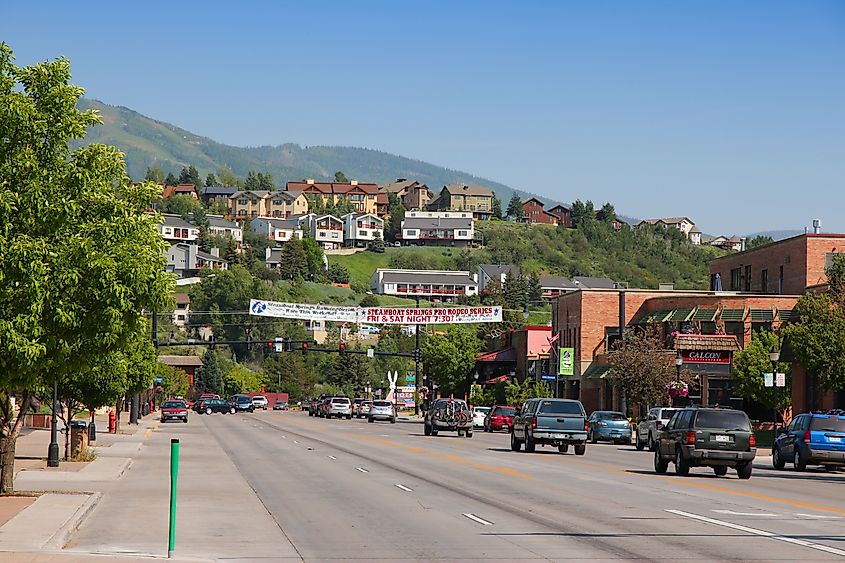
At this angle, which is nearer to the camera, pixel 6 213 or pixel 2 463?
pixel 6 213

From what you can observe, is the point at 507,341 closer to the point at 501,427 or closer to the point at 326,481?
the point at 501,427

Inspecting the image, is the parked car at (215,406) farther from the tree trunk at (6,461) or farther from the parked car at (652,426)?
the tree trunk at (6,461)

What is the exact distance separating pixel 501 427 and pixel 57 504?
5778 cm

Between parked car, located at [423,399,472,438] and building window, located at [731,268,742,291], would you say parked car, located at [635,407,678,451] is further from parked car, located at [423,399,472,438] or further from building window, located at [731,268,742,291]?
building window, located at [731,268,742,291]

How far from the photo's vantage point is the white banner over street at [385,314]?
10438 centimetres

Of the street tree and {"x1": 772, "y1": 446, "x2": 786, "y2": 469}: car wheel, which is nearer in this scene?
the street tree

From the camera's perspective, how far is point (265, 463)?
40031mm

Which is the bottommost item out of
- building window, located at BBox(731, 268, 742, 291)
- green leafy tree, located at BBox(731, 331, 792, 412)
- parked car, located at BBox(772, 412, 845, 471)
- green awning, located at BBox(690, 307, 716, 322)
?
parked car, located at BBox(772, 412, 845, 471)

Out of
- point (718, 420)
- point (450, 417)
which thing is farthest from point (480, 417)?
point (718, 420)

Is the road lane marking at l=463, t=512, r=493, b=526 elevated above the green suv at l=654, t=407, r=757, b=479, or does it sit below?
below

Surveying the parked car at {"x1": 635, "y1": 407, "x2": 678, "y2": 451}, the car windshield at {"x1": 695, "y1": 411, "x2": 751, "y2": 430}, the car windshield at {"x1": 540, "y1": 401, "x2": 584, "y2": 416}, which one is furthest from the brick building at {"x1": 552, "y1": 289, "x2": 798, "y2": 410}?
the car windshield at {"x1": 695, "y1": 411, "x2": 751, "y2": 430}

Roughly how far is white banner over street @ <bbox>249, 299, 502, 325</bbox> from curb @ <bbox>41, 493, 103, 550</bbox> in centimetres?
7844

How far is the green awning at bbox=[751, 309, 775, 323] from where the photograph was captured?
81.6 m

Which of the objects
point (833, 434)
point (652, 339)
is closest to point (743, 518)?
point (833, 434)
